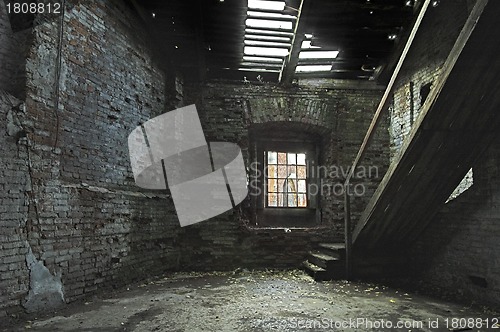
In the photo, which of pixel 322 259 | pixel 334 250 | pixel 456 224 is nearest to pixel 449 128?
pixel 456 224

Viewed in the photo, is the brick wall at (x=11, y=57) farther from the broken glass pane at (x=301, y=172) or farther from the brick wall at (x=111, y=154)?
the broken glass pane at (x=301, y=172)

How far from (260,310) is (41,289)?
2.31 m

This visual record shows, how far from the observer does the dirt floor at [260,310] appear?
10.5 feet

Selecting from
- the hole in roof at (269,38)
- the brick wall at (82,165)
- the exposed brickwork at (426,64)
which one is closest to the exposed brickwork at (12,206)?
the brick wall at (82,165)

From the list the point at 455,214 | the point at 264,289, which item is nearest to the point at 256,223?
the point at 264,289

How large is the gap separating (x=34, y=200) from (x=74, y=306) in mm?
1277

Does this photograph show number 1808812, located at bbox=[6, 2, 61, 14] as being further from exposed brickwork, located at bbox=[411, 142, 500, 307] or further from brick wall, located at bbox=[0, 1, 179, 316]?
exposed brickwork, located at bbox=[411, 142, 500, 307]

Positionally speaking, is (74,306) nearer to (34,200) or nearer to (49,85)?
(34,200)

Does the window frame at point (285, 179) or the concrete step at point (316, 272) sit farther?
the window frame at point (285, 179)

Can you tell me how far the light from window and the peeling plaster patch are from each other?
4171mm

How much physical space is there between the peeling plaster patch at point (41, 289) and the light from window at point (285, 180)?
417cm

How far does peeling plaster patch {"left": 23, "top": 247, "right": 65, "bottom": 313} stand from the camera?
3426 millimetres

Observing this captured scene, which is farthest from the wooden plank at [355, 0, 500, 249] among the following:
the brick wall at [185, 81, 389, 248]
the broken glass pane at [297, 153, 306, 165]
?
the broken glass pane at [297, 153, 306, 165]

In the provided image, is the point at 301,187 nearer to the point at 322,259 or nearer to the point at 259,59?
the point at 322,259
